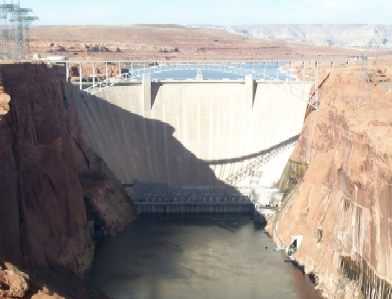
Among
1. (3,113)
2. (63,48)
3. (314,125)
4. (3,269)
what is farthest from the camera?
(63,48)

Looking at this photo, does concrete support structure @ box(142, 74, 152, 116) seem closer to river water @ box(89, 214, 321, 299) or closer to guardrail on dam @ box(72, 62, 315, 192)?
guardrail on dam @ box(72, 62, 315, 192)

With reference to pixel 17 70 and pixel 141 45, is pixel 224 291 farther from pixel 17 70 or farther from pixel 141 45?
pixel 141 45

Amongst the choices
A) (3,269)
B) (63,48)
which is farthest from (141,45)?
(3,269)

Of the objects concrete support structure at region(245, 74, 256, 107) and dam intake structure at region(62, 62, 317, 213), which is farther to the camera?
concrete support structure at region(245, 74, 256, 107)

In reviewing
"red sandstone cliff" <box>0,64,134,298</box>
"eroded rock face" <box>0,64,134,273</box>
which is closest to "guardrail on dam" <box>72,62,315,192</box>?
"red sandstone cliff" <box>0,64,134,298</box>

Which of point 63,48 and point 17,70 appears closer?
point 17,70

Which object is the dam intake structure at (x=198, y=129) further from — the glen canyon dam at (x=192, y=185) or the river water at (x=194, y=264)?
the river water at (x=194, y=264)

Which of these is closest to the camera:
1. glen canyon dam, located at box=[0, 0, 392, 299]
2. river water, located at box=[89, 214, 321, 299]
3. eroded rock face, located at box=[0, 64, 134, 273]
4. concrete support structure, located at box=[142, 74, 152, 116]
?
eroded rock face, located at box=[0, 64, 134, 273]

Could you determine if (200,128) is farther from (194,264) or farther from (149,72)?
(194,264)
